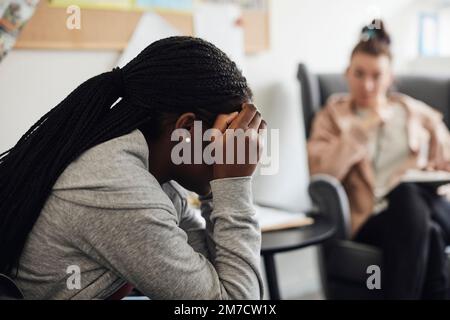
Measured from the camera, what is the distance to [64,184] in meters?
0.63

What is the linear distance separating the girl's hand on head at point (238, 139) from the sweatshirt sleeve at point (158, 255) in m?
0.08

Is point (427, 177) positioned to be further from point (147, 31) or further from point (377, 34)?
point (147, 31)

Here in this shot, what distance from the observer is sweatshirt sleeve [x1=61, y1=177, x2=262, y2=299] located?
61 cm

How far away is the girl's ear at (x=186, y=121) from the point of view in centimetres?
68

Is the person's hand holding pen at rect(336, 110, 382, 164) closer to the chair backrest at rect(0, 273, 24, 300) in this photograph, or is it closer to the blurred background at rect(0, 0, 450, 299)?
the blurred background at rect(0, 0, 450, 299)

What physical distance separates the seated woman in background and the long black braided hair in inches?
36.7

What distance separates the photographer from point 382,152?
5.65 ft

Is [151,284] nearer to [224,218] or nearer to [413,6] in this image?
[224,218]

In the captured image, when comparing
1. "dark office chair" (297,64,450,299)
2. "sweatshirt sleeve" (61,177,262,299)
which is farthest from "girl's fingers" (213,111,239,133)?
"dark office chair" (297,64,450,299)

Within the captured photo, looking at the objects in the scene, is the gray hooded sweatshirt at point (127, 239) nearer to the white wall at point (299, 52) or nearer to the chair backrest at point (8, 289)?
the chair backrest at point (8, 289)

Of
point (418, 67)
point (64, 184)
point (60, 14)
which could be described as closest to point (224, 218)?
point (64, 184)

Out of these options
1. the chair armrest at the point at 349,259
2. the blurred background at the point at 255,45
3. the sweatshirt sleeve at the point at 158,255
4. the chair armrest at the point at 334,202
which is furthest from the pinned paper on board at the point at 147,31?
the chair armrest at the point at 349,259

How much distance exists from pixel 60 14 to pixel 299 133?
3.83 ft

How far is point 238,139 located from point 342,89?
1.27 meters
